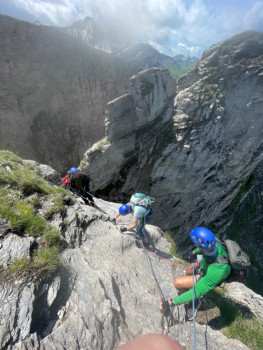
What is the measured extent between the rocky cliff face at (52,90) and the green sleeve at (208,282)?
32.3 metres

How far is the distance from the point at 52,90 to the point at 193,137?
Result: 2733cm

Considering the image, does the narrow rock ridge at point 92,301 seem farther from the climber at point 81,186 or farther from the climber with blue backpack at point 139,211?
the climber at point 81,186

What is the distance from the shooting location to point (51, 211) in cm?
530

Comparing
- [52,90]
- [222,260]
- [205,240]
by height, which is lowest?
[52,90]

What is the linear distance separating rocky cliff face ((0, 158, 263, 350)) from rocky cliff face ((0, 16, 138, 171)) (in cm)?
2990

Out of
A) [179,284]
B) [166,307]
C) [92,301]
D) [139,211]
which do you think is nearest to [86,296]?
[92,301]

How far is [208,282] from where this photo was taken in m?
4.54

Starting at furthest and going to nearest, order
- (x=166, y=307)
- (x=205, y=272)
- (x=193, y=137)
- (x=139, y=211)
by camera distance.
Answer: (x=193, y=137) → (x=139, y=211) → (x=205, y=272) → (x=166, y=307)

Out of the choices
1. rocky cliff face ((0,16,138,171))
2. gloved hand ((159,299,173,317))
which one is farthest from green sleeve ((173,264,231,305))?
rocky cliff face ((0,16,138,171))

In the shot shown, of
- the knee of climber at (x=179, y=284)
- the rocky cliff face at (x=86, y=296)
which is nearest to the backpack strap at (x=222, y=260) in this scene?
the knee of climber at (x=179, y=284)

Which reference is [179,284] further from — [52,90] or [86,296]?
[52,90]

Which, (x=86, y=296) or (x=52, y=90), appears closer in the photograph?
(x=86, y=296)

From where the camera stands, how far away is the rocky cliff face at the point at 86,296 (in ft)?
9.75

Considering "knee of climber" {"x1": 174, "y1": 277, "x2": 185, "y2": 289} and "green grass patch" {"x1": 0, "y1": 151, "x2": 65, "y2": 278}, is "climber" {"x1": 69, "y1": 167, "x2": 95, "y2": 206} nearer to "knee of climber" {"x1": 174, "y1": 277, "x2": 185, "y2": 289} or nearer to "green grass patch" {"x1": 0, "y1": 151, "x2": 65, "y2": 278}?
"green grass patch" {"x1": 0, "y1": 151, "x2": 65, "y2": 278}
